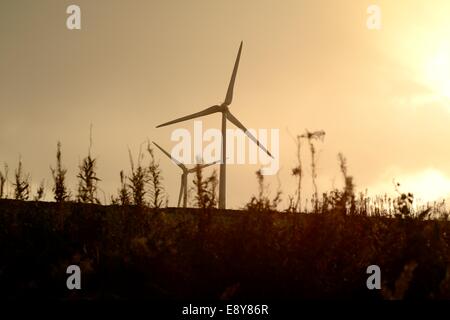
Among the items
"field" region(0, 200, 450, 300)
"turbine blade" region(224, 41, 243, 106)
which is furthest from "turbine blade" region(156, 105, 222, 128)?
"field" region(0, 200, 450, 300)

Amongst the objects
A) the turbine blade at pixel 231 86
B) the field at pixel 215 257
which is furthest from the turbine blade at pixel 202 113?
the field at pixel 215 257

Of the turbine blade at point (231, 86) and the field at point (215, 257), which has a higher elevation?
the turbine blade at point (231, 86)

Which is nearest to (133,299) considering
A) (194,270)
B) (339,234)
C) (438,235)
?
(194,270)

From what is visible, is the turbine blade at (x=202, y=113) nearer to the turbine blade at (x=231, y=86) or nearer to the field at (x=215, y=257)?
the turbine blade at (x=231, y=86)

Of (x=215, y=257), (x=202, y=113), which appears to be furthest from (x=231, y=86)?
(x=215, y=257)

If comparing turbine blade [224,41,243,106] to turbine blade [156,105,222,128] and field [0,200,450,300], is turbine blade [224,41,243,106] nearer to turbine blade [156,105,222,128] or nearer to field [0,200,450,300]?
turbine blade [156,105,222,128]

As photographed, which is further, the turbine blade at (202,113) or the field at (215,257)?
the turbine blade at (202,113)

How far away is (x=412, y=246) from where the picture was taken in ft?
25.0

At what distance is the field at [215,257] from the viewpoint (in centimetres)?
676

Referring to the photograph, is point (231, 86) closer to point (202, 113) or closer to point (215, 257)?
point (202, 113)

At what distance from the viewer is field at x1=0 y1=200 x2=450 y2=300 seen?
22.2 feet

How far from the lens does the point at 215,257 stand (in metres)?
7.16

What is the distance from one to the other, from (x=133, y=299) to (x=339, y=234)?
3.11 metres
